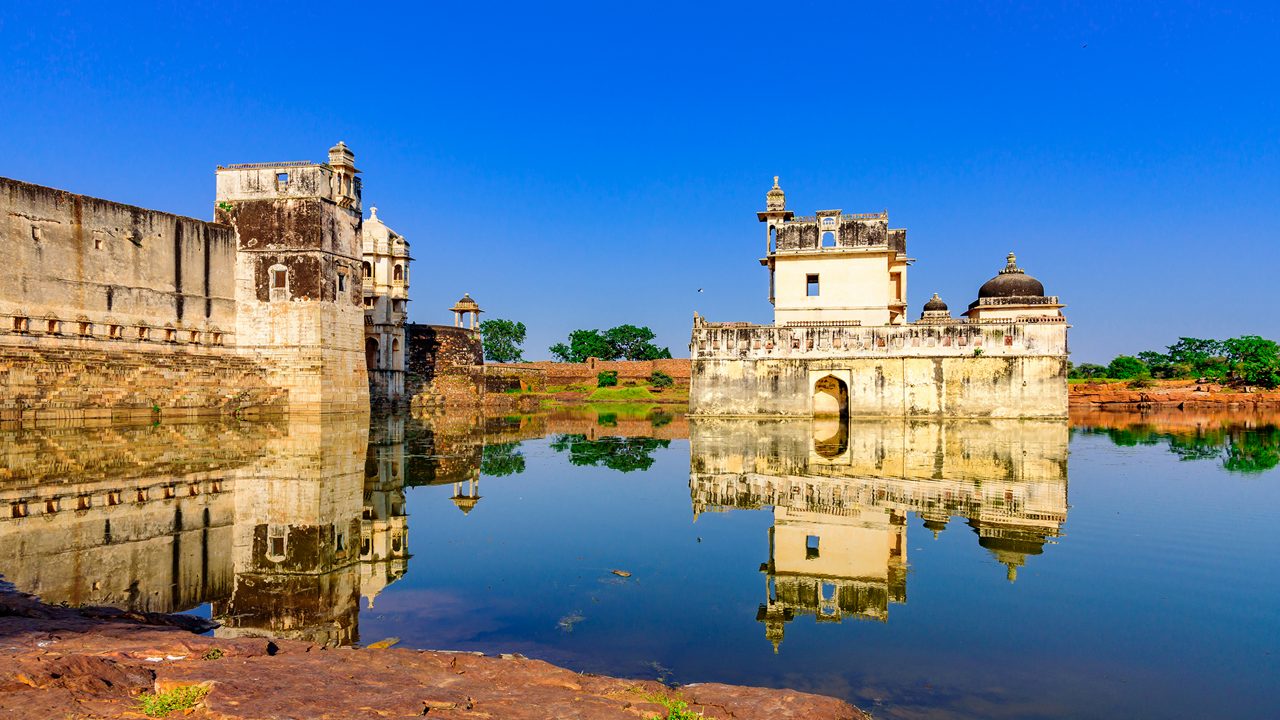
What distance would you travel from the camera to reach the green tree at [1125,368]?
55.6m

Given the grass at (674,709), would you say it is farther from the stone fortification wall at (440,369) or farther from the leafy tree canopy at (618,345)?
the leafy tree canopy at (618,345)

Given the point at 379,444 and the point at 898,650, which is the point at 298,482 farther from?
the point at 898,650

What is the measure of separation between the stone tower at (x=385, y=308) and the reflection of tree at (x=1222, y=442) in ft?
93.7

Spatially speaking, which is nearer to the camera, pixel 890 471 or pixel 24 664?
pixel 24 664

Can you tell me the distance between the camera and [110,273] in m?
24.8

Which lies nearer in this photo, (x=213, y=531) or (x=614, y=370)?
(x=213, y=531)

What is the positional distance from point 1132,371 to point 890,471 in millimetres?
52507

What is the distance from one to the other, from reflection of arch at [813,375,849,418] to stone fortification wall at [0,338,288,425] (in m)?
20.4

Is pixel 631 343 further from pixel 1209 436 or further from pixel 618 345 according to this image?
pixel 1209 436

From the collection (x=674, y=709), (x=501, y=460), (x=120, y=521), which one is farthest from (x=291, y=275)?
(x=674, y=709)

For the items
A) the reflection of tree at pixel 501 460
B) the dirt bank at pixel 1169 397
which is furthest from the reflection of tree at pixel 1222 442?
the dirt bank at pixel 1169 397

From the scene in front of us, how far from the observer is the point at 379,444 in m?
19.1

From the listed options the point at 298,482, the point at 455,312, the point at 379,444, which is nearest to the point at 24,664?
the point at 298,482

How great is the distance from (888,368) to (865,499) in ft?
61.9
